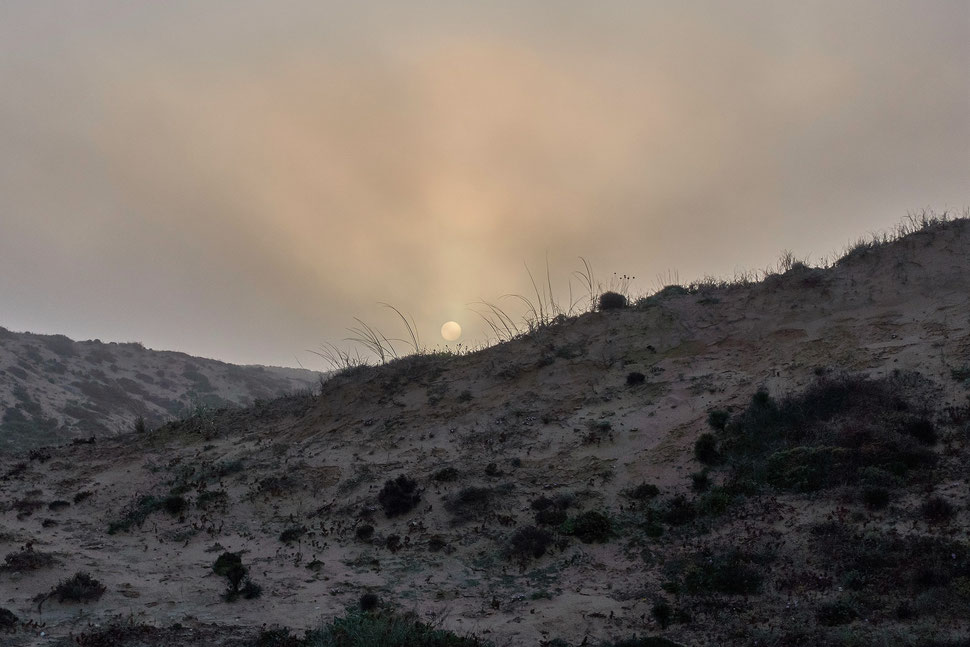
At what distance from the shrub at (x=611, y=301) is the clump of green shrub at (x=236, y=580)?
49.2 feet

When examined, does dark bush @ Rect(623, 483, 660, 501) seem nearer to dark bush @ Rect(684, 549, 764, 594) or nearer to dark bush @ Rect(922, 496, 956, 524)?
dark bush @ Rect(684, 549, 764, 594)

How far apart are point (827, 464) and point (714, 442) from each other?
302 centimetres

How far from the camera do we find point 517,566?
45.7ft

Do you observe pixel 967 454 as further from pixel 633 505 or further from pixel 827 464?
pixel 633 505

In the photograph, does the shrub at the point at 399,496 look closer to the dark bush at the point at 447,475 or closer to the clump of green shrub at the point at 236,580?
the dark bush at the point at 447,475

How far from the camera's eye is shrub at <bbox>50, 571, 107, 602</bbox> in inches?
498

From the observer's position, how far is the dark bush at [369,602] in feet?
41.0

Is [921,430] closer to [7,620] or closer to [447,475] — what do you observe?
[447,475]

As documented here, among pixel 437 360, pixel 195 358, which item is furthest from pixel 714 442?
pixel 195 358

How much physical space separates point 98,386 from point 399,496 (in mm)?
46848

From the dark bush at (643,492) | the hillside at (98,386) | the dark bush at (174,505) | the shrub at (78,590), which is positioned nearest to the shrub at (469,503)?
the dark bush at (643,492)

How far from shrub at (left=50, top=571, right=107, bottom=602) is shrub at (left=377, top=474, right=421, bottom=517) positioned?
6.39 metres

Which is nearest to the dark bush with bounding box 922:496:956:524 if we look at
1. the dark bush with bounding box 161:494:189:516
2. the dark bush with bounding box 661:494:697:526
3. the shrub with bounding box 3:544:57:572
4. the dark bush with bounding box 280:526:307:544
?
the dark bush with bounding box 661:494:697:526

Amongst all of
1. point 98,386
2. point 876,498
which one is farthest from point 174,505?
point 98,386
